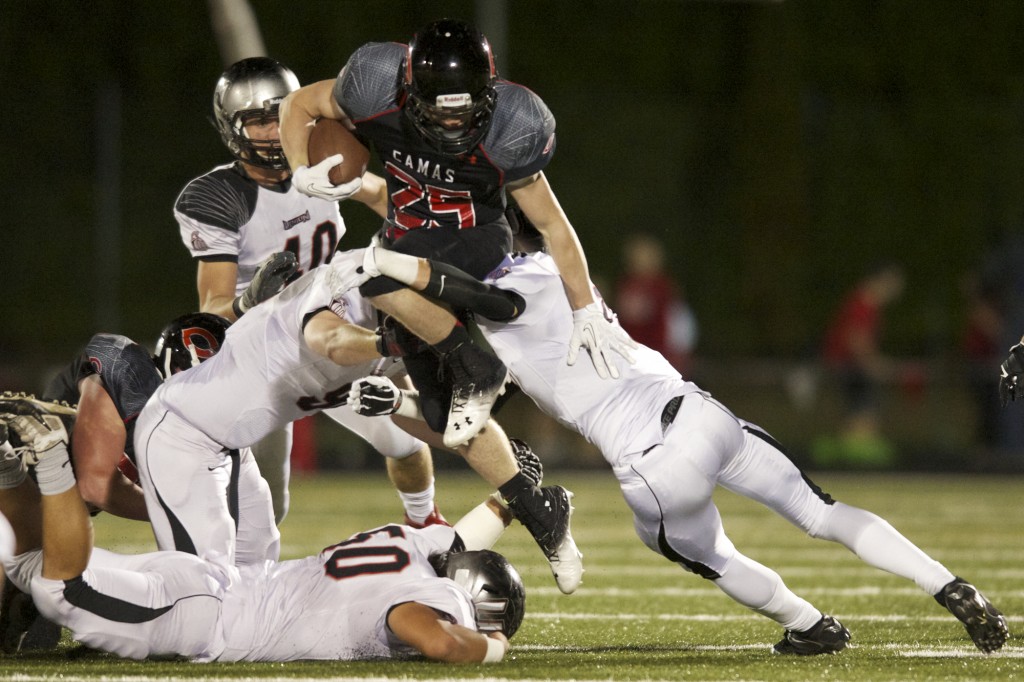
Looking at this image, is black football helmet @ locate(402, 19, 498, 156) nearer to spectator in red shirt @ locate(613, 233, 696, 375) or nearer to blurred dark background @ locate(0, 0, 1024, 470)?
spectator in red shirt @ locate(613, 233, 696, 375)

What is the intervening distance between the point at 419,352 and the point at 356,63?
0.84 m

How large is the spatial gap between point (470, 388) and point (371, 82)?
90cm

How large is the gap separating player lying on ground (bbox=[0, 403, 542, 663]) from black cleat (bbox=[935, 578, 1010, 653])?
111cm

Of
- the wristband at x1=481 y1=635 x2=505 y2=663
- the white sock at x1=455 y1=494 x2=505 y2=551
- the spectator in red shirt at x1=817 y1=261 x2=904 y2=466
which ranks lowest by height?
the spectator in red shirt at x1=817 y1=261 x2=904 y2=466

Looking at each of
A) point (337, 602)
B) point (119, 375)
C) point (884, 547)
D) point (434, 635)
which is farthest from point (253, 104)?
point (884, 547)

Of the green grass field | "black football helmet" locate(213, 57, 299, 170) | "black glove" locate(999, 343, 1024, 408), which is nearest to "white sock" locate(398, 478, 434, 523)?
the green grass field

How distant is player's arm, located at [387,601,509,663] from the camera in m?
3.85

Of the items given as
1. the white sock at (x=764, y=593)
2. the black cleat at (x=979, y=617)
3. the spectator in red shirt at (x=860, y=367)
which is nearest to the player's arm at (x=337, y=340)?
the white sock at (x=764, y=593)

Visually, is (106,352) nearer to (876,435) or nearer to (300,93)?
(300,93)

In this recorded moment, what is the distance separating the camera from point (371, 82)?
4.42m

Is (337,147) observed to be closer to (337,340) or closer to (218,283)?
(337,340)

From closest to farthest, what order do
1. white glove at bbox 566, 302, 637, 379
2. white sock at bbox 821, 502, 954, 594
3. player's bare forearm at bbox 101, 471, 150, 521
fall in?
1. white sock at bbox 821, 502, 954, 594
2. white glove at bbox 566, 302, 637, 379
3. player's bare forearm at bbox 101, 471, 150, 521

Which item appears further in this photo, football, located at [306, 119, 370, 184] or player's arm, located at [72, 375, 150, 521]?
football, located at [306, 119, 370, 184]

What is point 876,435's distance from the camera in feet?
39.8
